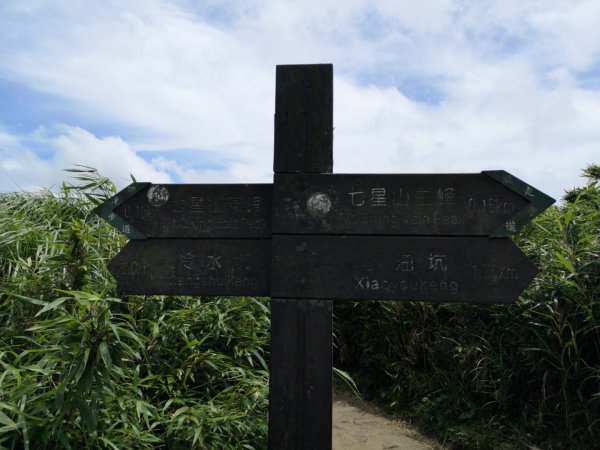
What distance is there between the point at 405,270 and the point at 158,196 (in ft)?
4.38

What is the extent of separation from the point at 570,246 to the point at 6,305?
182 inches

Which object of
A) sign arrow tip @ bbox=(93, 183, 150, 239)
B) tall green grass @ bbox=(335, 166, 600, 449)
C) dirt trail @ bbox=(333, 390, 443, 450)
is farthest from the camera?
dirt trail @ bbox=(333, 390, 443, 450)

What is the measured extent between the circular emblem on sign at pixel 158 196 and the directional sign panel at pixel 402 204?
608 millimetres

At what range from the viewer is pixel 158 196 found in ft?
9.28

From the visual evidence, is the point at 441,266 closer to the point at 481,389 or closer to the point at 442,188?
the point at 442,188

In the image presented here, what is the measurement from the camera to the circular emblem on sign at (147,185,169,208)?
282 centimetres

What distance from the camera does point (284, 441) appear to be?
2.60 metres

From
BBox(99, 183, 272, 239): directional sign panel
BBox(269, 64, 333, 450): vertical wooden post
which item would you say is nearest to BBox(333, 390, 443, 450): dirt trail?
BBox(269, 64, 333, 450): vertical wooden post

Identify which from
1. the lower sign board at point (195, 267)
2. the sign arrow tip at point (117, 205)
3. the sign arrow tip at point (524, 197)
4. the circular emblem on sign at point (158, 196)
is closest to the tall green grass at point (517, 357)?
the sign arrow tip at point (524, 197)

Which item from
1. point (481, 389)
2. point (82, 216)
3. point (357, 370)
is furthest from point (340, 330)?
point (82, 216)

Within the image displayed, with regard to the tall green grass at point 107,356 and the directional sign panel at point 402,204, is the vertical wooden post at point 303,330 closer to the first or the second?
the directional sign panel at point 402,204

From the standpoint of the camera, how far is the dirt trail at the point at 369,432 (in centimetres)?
452

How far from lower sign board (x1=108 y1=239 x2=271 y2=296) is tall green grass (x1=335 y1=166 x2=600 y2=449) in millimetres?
2460

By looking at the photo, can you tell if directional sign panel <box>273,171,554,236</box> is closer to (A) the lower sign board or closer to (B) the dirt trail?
(A) the lower sign board
